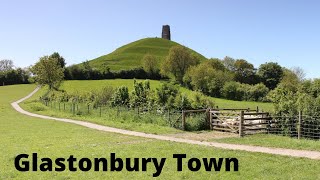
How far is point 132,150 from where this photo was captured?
1677cm

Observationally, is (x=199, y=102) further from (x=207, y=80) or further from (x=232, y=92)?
(x=207, y=80)

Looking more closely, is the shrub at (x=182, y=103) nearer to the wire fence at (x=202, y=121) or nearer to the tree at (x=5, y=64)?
the wire fence at (x=202, y=121)

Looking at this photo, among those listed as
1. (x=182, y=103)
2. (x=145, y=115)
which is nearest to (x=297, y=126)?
(x=145, y=115)

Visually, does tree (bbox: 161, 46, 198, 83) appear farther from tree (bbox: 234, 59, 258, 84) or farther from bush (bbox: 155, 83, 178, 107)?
bush (bbox: 155, 83, 178, 107)

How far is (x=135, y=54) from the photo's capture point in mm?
168875

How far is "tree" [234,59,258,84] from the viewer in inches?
4803

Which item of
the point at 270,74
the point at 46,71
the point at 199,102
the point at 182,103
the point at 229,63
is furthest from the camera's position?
the point at 229,63

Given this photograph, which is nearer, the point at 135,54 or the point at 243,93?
the point at 243,93

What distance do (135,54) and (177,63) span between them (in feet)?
204

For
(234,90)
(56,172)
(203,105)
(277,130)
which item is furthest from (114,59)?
(56,172)

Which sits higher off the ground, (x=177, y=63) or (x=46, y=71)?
(x=177, y=63)

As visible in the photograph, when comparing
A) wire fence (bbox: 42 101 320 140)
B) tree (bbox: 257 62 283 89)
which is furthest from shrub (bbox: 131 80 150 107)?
tree (bbox: 257 62 283 89)

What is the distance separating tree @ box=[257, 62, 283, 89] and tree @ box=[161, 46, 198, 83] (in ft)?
79.7

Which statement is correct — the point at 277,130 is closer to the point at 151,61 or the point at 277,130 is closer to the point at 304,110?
the point at 304,110
